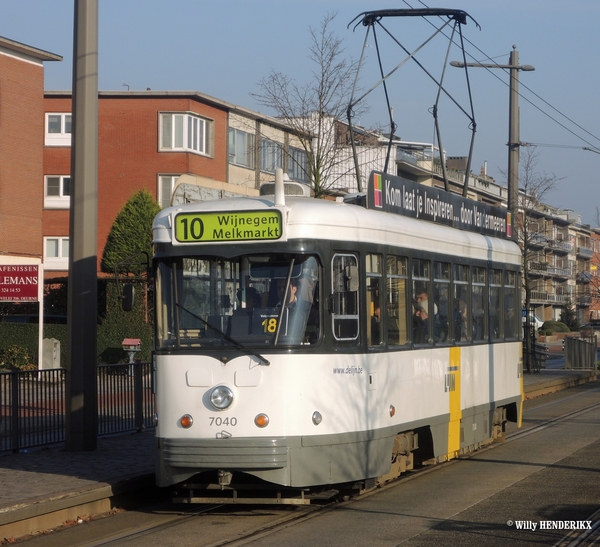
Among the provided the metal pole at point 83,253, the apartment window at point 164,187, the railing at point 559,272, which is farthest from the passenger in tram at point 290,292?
the railing at point 559,272

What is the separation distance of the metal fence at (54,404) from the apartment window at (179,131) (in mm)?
26984

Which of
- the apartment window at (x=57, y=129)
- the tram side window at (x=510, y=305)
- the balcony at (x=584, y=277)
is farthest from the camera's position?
the balcony at (x=584, y=277)

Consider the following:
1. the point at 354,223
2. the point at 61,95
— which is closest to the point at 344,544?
the point at 354,223

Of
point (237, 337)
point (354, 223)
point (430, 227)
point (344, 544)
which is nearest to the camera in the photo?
point (344, 544)

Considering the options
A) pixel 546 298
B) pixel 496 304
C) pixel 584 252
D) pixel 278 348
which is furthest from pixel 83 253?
pixel 584 252

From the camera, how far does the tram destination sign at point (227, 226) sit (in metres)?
9.36

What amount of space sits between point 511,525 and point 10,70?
29.0 metres

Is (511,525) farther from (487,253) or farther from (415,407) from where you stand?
(487,253)

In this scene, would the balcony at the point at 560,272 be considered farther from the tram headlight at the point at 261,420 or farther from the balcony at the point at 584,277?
the tram headlight at the point at 261,420

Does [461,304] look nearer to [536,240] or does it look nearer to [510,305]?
[510,305]

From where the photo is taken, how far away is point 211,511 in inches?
387

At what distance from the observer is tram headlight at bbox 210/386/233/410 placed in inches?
360

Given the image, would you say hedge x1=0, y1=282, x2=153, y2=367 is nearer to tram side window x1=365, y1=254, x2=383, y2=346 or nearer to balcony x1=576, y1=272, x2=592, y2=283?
tram side window x1=365, y1=254, x2=383, y2=346

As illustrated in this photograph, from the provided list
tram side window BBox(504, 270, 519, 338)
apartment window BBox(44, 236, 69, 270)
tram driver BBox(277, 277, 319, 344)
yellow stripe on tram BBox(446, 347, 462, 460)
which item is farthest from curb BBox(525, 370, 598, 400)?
apartment window BBox(44, 236, 69, 270)
